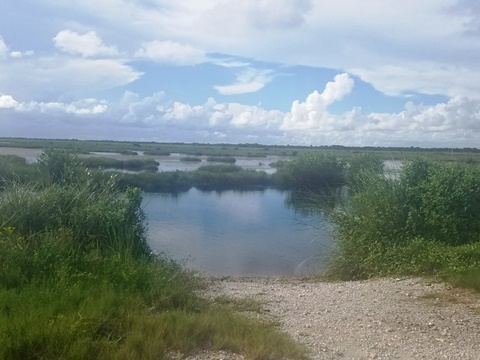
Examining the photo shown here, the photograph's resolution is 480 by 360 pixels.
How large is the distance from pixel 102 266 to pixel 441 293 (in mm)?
5671

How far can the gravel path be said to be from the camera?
6.60 meters

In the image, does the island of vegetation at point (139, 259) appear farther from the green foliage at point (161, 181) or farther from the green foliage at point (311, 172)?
the green foliage at point (161, 181)

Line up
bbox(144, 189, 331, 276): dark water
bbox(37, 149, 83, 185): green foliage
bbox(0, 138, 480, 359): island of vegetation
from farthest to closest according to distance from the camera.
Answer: bbox(144, 189, 331, 276): dark water
bbox(37, 149, 83, 185): green foliage
bbox(0, 138, 480, 359): island of vegetation

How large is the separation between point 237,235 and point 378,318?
53.6ft

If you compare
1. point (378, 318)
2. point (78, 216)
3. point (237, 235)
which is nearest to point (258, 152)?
point (237, 235)

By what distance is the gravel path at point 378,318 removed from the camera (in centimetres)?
660

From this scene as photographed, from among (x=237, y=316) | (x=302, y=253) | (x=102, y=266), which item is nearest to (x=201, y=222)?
(x=302, y=253)

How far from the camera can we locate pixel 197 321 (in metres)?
6.81

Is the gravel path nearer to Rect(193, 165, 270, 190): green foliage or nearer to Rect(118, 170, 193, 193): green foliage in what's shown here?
Rect(118, 170, 193, 193): green foliage

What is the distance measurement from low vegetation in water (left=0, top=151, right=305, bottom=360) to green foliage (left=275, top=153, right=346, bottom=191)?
74.5 feet

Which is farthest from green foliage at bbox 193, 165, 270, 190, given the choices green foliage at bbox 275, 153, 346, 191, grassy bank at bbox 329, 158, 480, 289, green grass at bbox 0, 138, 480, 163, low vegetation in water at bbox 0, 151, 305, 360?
low vegetation in water at bbox 0, 151, 305, 360

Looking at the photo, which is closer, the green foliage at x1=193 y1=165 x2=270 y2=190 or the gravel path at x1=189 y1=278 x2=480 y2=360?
the gravel path at x1=189 y1=278 x2=480 y2=360

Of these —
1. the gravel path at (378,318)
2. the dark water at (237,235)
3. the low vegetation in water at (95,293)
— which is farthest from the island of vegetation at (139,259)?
the dark water at (237,235)

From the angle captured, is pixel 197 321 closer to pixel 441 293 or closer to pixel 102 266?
pixel 102 266
